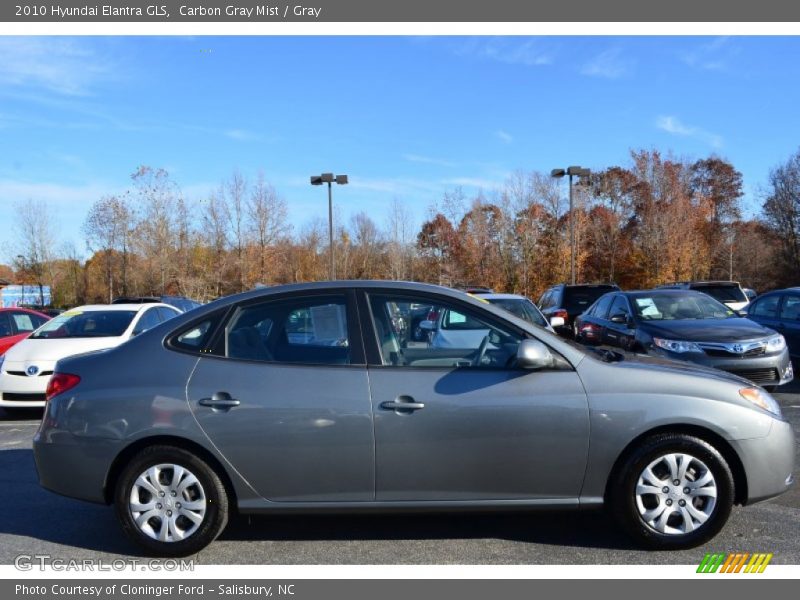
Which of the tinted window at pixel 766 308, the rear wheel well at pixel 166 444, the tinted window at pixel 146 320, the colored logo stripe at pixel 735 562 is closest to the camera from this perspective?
the colored logo stripe at pixel 735 562

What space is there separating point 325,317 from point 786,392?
8.15m

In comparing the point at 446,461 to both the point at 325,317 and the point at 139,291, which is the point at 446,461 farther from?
the point at 139,291

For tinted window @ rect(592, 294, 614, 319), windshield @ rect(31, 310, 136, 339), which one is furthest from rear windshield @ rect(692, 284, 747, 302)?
windshield @ rect(31, 310, 136, 339)

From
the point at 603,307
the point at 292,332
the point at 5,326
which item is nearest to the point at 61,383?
the point at 292,332

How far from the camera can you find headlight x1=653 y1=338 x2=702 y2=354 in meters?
8.24

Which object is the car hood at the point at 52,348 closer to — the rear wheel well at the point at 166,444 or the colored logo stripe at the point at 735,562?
the rear wheel well at the point at 166,444

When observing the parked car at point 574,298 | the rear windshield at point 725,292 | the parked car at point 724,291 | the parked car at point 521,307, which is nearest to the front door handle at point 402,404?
the parked car at point 521,307

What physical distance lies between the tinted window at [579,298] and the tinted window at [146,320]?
1019 cm

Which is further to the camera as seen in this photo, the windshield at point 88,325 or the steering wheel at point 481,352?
the windshield at point 88,325

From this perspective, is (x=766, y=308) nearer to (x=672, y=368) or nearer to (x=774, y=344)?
(x=774, y=344)

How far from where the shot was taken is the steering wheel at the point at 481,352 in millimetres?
4031

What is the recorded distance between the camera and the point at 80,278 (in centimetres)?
4862

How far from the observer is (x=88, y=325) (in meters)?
9.81

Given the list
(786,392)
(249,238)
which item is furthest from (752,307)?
(249,238)
